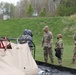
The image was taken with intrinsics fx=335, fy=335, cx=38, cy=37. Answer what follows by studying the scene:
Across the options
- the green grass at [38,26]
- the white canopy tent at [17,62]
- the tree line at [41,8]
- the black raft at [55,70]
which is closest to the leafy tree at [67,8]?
the tree line at [41,8]

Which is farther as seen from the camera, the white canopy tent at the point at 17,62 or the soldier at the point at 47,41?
the soldier at the point at 47,41

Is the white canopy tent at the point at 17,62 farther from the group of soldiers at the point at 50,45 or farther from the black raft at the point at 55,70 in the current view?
the group of soldiers at the point at 50,45

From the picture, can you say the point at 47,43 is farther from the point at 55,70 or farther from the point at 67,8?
the point at 67,8

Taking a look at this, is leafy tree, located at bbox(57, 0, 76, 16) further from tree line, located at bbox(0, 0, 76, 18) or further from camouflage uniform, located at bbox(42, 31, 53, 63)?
camouflage uniform, located at bbox(42, 31, 53, 63)

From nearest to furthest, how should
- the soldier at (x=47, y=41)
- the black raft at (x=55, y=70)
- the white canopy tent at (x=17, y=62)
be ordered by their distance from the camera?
1. the white canopy tent at (x=17, y=62)
2. the black raft at (x=55, y=70)
3. the soldier at (x=47, y=41)

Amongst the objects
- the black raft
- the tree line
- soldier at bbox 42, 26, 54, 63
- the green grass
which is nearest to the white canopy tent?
the black raft

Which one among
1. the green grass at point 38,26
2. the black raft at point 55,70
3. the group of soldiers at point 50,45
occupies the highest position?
the group of soldiers at point 50,45

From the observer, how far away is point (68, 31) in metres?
35.9

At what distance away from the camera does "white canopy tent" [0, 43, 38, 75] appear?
8.03m

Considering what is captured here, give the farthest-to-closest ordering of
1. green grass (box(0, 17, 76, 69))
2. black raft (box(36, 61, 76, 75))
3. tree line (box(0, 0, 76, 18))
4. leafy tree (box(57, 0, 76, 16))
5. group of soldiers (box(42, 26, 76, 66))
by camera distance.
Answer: tree line (box(0, 0, 76, 18))
leafy tree (box(57, 0, 76, 16))
green grass (box(0, 17, 76, 69))
group of soldiers (box(42, 26, 76, 66))
black raft (box(36, 61, 76, 75))

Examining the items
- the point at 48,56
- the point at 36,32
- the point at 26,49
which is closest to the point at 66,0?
the point at 36,32

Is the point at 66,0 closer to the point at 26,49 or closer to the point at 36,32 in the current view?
the point at 36,32

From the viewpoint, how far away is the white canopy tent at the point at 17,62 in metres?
8.03

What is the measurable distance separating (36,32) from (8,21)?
6902 mm
